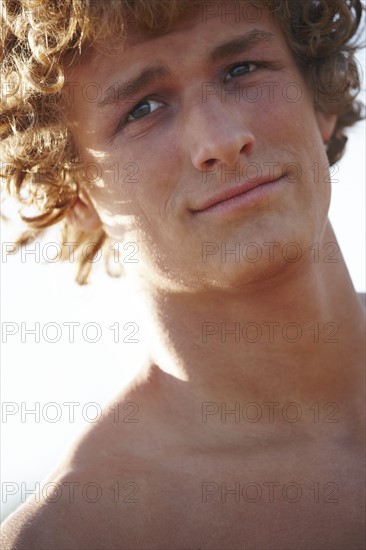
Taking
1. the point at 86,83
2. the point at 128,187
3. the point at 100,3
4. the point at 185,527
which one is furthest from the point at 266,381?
the point at 100,3

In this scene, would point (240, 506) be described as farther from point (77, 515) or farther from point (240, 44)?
point (240, 44)

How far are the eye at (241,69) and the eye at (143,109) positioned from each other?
360mm

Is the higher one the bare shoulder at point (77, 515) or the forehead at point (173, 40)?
the forehead at point (173, 40)

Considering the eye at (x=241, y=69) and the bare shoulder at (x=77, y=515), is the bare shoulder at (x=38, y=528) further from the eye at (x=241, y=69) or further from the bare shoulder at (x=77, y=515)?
the eye at (x=241, y=69)

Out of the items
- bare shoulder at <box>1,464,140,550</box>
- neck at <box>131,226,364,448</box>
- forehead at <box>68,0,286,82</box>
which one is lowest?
bare shoulder at <box>1,464,140,550</box>

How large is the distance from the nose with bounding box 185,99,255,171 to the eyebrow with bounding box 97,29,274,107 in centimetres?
24

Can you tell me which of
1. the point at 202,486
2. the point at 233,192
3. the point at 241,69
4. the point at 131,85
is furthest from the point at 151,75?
the point at 202,486

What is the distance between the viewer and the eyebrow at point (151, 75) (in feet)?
12.5

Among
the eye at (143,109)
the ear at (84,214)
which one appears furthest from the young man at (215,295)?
the ear at (84,214)

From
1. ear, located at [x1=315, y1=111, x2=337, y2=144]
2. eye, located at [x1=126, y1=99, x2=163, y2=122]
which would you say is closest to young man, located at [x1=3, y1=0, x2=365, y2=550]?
eye, located at [x1=126, y1=99, x2=163, y2=122]

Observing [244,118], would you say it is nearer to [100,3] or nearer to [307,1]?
[100,3]

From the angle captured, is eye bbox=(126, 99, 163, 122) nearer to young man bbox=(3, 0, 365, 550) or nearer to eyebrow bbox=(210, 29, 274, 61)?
young man bbox=(3, 0, 365, 550)

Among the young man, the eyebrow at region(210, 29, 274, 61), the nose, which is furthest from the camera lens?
the eyebrow at region(210, 29, 274, 61)

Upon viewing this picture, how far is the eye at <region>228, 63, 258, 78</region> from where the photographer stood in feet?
13.0
